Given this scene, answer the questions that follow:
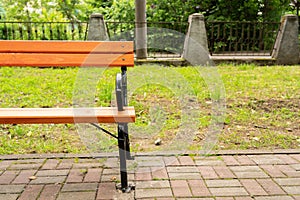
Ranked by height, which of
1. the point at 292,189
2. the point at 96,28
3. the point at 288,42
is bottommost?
the point at 292,189

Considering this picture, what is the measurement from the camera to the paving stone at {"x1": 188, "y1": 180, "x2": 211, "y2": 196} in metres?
2.50

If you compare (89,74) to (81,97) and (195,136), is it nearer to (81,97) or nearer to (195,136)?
(81,97)

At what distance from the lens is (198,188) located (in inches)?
101

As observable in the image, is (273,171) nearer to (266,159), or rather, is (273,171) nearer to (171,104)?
(266,159)

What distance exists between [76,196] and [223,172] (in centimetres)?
117

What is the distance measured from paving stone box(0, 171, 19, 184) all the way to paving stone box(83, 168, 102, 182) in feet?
1.87

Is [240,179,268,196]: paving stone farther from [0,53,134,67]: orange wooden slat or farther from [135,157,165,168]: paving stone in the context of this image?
[0,53,134,67]: orange wooden slat

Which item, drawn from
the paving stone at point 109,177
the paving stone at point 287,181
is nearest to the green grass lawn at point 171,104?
the paving stone at point 109,177

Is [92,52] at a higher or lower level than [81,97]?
higher

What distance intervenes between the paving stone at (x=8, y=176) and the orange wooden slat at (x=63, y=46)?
0.98 metres

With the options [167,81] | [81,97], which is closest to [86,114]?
[81,97]

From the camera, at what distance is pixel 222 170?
2.85 metres

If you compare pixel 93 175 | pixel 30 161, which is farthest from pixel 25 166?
pixel 93 175

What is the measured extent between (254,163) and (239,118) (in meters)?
1.26
